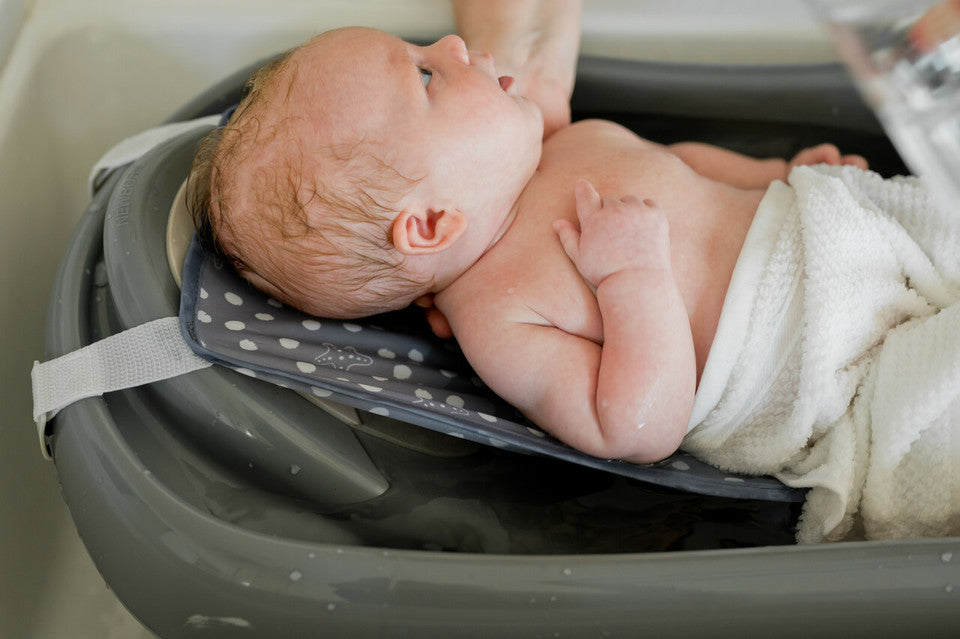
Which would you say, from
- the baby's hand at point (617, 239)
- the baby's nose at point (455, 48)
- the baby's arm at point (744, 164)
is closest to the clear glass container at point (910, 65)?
the baby's hand at point (617, 239)

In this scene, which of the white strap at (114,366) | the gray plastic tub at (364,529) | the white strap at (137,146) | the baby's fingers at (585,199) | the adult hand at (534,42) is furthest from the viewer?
the adult hand at (534,42)

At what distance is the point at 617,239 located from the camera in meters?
0.85

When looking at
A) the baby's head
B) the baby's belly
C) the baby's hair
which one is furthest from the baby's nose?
the baby's belly

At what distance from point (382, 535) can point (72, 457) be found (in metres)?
0.28

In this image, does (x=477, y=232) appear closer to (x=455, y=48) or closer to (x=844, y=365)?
(x=455, y=48)

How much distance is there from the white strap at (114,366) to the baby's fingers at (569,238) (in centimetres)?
37

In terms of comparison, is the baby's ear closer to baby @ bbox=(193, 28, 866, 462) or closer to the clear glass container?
→ baby @ bbox=(193, 28, 866, 462)

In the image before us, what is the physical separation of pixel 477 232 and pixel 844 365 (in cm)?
39

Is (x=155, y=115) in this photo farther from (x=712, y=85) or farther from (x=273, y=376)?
(x=712, y=85)

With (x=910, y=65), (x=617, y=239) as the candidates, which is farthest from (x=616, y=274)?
(x=910, y=65)

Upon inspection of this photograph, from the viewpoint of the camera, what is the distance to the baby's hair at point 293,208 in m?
0.82

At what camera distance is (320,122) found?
2.67 feet

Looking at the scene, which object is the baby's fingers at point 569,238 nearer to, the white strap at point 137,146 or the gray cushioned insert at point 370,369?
the gray cushioned insert at point 370,369

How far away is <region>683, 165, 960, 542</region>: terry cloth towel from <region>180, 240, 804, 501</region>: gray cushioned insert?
0.05 meters
